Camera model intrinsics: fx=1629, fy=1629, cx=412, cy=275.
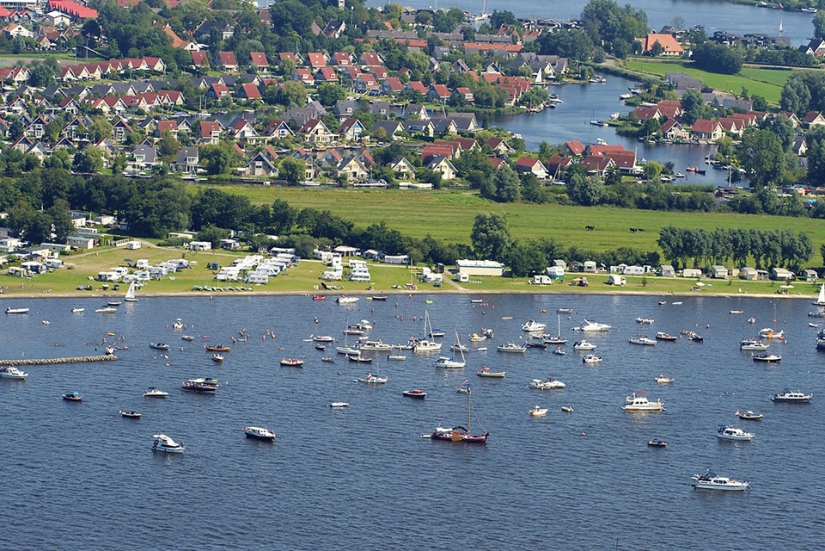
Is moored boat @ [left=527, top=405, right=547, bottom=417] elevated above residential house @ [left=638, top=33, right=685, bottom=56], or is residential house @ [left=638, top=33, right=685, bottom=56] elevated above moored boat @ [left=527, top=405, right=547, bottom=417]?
residential house @ [left=638, top=33, right=685, bottom=56]

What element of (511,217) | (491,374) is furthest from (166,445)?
(511,217)

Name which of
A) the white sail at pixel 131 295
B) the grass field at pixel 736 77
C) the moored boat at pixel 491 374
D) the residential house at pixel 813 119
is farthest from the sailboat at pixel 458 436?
the grass field at pixel 736 77

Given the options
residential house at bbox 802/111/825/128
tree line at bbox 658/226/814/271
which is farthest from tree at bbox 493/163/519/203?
residential house at bbox 802/111/825/128

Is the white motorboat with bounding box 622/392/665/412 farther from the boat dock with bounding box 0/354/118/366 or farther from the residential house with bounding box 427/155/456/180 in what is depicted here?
the residential house with bounding box 427/155/456/180

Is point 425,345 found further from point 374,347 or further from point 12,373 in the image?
point 12,373

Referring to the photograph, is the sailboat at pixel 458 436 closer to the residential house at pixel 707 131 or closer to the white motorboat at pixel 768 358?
the white motorboat at pixel 768 358
